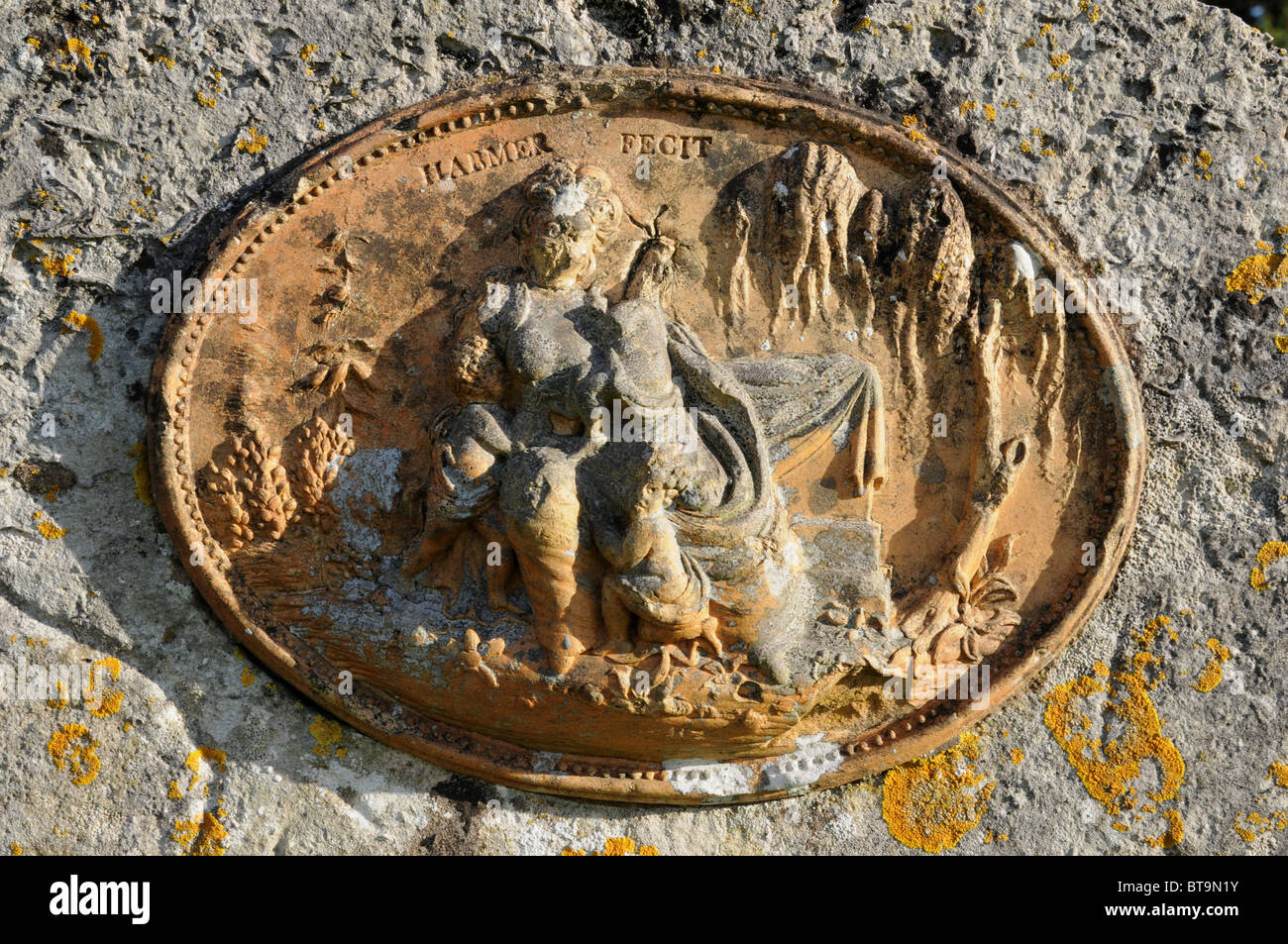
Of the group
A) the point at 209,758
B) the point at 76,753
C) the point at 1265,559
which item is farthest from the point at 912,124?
the point at 76,753

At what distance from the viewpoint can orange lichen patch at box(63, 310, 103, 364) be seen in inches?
173

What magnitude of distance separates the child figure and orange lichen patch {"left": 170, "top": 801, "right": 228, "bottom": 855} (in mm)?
1376

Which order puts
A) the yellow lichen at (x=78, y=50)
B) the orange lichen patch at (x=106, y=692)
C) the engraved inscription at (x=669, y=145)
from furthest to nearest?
the engraved inscription at (x=669, y=145) → the yellow lichen at (x=78, y=50) → the orange lichen patch at (x=106, y=692)

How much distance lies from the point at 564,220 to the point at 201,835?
218cm

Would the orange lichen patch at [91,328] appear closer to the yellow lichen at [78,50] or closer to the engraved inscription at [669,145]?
the yellow lichen at [78,50]

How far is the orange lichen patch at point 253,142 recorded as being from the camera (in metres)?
4.48

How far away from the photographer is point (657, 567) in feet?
13.4

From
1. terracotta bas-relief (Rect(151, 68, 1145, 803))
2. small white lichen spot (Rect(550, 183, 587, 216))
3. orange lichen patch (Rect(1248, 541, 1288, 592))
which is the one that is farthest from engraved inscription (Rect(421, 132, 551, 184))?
orange lichen patch (Rect(1248, 541, 1288, 592))

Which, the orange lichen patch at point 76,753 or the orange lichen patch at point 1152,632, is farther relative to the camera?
the orange lichen patch at point 1152,632

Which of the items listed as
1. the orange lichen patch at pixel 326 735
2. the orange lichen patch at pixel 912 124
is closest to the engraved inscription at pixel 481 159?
the orange lichen patch at pixel 912 124

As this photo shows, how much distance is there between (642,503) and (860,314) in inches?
40.9

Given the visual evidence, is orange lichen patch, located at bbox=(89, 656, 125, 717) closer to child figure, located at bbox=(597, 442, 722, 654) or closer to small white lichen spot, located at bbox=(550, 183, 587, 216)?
child figure, located at bbox=(597, 442, 722, 654)

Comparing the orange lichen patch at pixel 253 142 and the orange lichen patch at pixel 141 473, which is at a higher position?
the orange lichen patch at pixel 253 142

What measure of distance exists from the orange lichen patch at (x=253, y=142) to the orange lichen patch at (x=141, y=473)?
98 centimetres
